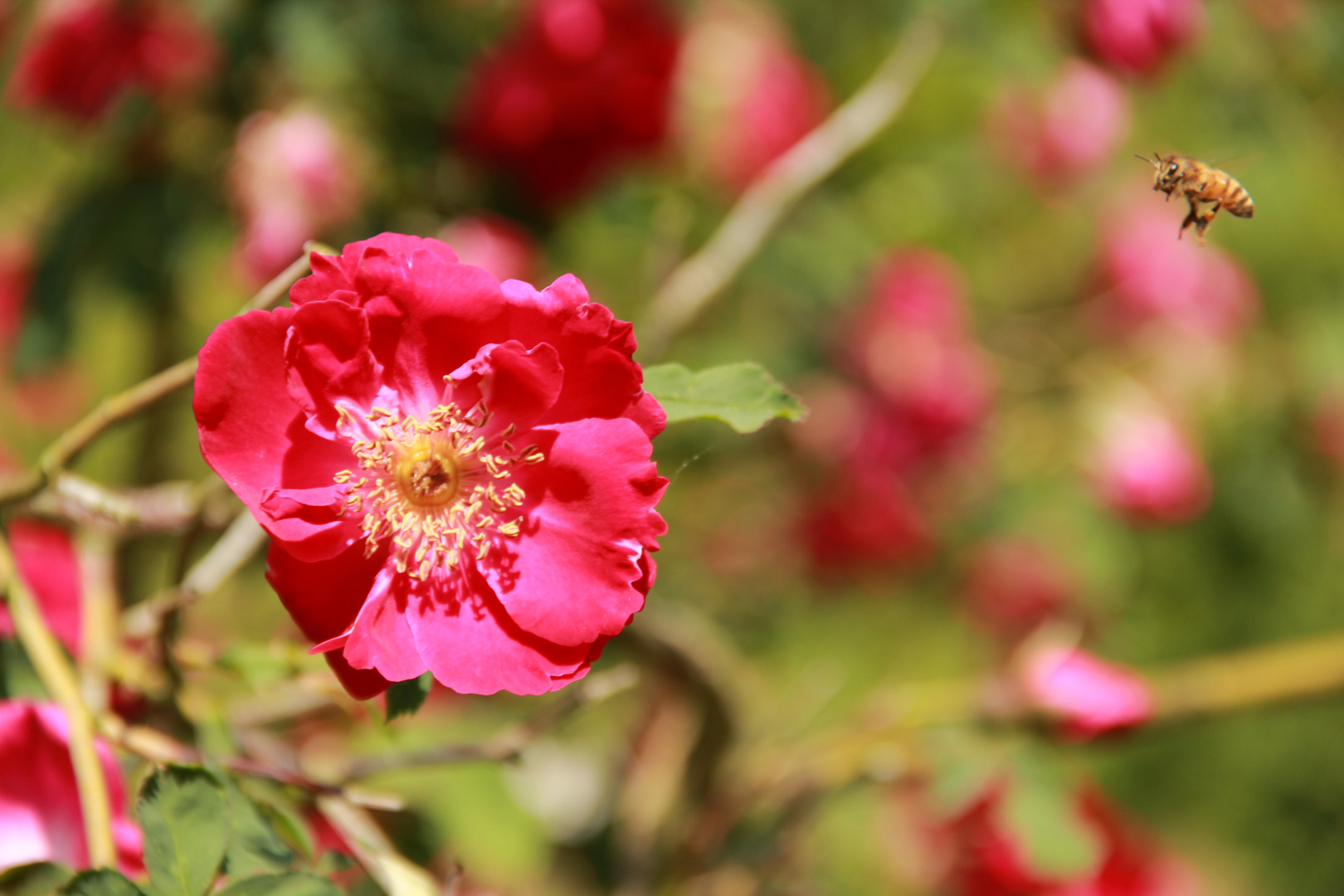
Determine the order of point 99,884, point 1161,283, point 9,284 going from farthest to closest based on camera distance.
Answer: point 1161,283 → point 9,284 → point 99,884

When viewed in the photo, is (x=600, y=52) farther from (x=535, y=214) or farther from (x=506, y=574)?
(x=506, y=574)

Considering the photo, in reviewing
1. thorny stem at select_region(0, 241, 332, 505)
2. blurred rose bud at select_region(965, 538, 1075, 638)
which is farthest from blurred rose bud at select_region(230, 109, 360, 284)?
blurred rose bud at select_region(965, 538, 1075, 638)

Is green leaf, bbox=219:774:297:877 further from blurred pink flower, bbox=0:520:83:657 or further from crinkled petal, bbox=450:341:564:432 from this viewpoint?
blurred pink flower, bbox=0:520:83:657

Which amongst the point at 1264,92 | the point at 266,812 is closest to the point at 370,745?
the point at 266,812

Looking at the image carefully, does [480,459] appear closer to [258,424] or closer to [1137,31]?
[258,424]

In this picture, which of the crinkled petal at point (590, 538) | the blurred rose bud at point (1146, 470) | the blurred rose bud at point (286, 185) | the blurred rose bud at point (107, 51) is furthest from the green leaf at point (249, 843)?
the blurred rose bud at point (1146, 470)

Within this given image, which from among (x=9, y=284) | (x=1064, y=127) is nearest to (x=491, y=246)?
(x=9, y=284)
